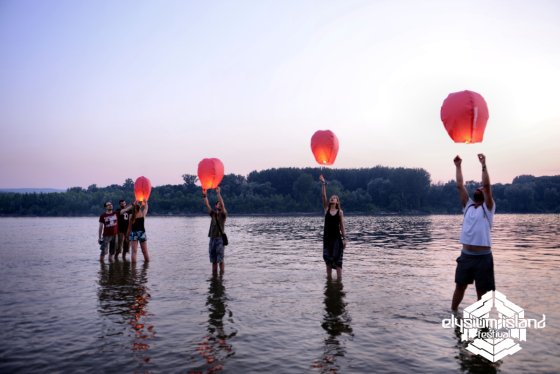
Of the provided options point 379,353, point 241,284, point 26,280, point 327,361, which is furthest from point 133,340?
point 26,280

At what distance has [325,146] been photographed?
12.6 m

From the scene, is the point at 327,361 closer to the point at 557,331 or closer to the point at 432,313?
the point at 432,313

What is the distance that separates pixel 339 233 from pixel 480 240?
498cm

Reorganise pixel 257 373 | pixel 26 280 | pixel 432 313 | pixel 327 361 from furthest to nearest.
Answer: pixel 26 280 → pixel 432 313 → pixel 327 361 → pixel 257 373

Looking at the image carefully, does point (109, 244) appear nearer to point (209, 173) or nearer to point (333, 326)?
point (209, 173)

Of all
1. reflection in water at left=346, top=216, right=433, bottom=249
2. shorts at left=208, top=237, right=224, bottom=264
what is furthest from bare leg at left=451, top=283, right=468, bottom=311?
reflection in water at left=346, top=216, right=433, bottom=249

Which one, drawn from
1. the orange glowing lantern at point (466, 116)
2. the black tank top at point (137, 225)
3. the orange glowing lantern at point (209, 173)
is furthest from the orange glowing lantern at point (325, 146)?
the black tank top at point (137, 225)

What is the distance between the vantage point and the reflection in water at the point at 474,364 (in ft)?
18.8

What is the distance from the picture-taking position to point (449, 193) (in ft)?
484

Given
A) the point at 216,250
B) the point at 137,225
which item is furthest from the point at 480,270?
the point at 137,225

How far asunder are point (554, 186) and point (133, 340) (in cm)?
17026

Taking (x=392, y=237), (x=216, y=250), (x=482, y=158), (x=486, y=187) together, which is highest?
(x=482, y=158)

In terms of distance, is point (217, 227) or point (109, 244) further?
point (109, 244)

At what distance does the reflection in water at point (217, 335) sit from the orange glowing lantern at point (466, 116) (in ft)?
17.8
